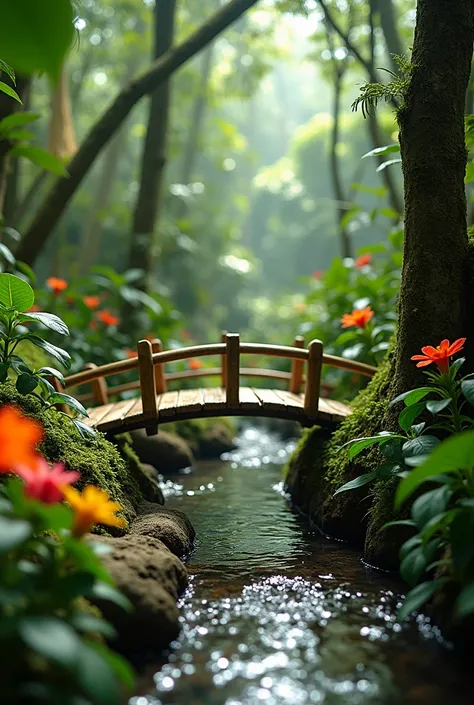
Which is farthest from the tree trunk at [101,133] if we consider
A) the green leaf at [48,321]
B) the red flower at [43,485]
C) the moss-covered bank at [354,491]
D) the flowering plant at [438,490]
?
the red flower at [43,485]

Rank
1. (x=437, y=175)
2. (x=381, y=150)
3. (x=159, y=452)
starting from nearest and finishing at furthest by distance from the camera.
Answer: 1. (x=437, y=175)
2. (x=381, y=150)
3. (x=159, y=452)

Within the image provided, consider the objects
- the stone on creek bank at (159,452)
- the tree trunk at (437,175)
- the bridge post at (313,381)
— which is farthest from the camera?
the stone on creek bank at (159,452)

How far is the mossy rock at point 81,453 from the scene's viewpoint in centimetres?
407

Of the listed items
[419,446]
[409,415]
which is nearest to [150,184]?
[409,415]

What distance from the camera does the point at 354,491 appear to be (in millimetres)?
4426

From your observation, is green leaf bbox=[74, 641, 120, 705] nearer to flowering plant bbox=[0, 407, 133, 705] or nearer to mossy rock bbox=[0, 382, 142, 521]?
flowering plant bbox=[0, 407, 133, 705]

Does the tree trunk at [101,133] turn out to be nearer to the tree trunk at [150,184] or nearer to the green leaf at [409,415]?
the tree trunk at [150,184]

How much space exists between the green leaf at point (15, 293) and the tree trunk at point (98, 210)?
32.6 ft

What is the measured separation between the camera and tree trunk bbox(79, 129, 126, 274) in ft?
47.2

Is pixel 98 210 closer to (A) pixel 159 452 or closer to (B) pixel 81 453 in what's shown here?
(A) pixel 159 452

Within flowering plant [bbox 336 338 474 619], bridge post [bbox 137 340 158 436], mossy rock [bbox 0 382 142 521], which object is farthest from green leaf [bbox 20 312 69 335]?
flowering plant [bbox 336 338 474 619]

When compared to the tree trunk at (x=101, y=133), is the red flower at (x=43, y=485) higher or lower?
lower

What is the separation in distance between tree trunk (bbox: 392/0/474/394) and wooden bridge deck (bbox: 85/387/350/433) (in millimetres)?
1199

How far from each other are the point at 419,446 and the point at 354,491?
1.06 meters
